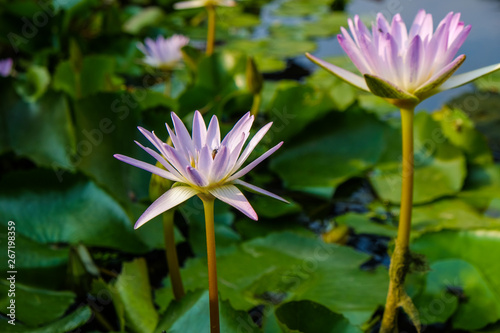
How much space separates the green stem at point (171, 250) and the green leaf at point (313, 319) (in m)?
0.23

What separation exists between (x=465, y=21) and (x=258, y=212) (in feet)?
8.43

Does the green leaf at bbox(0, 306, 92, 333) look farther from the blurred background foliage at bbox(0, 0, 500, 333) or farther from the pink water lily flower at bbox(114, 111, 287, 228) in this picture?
the pink water lily flower at bbox(114, 111, 287, 228)

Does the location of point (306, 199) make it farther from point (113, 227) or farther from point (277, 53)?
point (277, 53)

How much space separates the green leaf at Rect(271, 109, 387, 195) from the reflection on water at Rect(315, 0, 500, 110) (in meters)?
0.71

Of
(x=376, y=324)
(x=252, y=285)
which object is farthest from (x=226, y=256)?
(x=376, y=324)

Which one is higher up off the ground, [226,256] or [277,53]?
[277,53]

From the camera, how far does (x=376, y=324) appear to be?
1083mm

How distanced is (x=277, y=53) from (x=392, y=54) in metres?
2.35

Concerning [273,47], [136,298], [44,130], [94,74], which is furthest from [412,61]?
[273,47]

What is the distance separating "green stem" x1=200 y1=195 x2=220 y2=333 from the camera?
2.30 feet

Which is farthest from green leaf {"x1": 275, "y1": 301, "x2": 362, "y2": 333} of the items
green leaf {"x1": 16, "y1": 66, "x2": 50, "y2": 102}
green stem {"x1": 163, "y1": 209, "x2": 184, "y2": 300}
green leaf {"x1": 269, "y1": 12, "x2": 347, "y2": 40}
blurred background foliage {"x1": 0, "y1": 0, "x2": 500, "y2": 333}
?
green leaf {"x1": 269, "y1": 12, "x2": 347, "y2": 40}

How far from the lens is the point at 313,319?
2.88ft

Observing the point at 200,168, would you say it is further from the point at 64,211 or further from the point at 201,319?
the point at 64,211

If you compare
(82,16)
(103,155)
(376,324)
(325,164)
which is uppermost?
(82,16)
